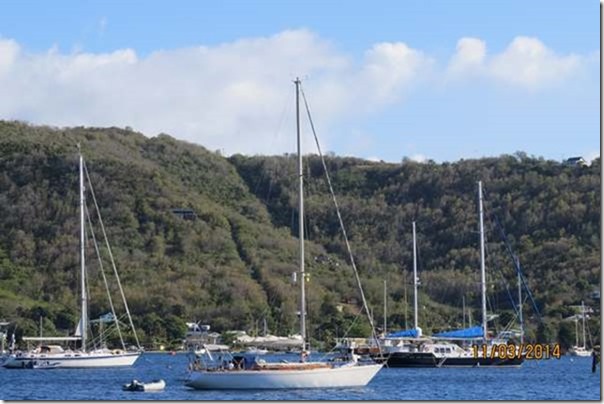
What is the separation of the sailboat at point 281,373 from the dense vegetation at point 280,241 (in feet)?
209

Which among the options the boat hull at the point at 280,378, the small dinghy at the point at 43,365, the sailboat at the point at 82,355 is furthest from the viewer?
the small dinghy at the point at 43,365

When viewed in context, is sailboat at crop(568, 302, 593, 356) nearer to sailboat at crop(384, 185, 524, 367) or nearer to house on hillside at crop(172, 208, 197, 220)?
sailboat at crop(384, 185, 524, 367)

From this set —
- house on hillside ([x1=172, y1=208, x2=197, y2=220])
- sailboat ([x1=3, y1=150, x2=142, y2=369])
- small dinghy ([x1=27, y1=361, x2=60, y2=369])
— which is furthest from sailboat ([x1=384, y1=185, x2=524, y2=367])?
house on hillside ([x1=172, y1=208, x2=197, y2=220])

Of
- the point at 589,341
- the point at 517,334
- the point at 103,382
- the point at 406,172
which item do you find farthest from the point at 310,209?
the point at 103,382

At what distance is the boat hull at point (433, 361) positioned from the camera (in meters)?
82.7

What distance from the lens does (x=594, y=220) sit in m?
158

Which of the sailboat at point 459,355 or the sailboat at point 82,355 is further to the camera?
the sailboat at point 459,355

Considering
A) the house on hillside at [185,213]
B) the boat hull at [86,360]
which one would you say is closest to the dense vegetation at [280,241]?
the house on hillside at [185,213]

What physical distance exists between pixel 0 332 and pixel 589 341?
161 feet

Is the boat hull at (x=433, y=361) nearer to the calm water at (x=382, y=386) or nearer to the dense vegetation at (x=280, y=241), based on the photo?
the calm water at (x=382, y=386)

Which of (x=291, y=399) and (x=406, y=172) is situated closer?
(x=291, y=399)

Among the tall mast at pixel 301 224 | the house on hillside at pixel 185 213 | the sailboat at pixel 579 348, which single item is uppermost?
the house on hillside at pixel 185 213

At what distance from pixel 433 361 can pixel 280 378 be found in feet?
95.6

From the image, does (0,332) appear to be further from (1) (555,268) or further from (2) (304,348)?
(2) (304,348)
